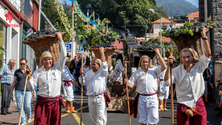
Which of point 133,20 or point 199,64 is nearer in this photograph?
point 199,64

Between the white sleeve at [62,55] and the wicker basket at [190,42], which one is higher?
the wicker basket at [190,42]

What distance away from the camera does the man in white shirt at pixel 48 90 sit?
267 inches

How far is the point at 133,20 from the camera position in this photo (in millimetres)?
78625

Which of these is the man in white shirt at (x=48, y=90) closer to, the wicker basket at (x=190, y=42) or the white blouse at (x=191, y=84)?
the white blouse at (x=191, y=84)

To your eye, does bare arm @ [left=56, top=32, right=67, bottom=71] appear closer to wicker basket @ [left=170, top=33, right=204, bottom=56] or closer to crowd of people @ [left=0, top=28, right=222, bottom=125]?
crowd of people @ [left=0, top=28, right=222, bottom=125]

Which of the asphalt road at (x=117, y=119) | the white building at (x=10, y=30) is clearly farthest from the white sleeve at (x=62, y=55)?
the white building at (x=10, y=30)

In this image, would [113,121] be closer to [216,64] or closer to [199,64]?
[199,64]

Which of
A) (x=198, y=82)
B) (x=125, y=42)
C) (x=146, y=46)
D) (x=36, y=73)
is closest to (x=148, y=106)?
(x=198, y=82)

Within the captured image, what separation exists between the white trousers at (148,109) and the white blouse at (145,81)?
160 mm

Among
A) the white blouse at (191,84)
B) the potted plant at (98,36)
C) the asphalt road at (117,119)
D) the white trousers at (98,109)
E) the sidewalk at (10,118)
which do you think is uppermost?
the potted plant at (98,36)

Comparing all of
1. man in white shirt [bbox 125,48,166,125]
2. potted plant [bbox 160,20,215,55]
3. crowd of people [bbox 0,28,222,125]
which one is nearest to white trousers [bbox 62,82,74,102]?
crowd of people [bbox 0,28,222,125]

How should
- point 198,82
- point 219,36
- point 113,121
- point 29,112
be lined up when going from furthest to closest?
point 219,36, point 113,121, point 29,112, point 198,82

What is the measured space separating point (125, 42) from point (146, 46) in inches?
151

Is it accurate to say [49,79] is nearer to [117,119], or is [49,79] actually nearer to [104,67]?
[104,67]
